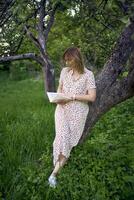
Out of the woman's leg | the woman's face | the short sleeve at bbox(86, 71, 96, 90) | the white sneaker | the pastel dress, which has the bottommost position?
the white sneaker

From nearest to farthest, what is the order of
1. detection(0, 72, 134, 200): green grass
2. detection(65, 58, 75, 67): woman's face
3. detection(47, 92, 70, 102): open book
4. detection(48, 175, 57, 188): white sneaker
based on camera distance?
detection(0, 72, 134, 200): green grass, detection(48, 175, 57, 188): white sneaker, detection(47, 92, 70, 102): open book, detection(65, 58, 75, 67): woman's face

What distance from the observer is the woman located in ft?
22.7

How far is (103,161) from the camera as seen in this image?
6949mm

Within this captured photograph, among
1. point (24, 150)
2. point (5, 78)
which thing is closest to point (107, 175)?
point (24, 150)

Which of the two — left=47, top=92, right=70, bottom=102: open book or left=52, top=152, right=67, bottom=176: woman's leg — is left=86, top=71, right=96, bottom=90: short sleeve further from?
left=52, top=152, right=67, bottom=176: woman's leg

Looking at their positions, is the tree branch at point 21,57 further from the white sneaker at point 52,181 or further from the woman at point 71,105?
the white sneaker at point 52,181

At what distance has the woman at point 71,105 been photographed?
6.92 metres

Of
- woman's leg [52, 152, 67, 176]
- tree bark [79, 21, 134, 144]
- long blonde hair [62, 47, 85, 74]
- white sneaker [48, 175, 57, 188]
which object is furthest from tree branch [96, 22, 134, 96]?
white sneaker [48, 175, 57, 188]

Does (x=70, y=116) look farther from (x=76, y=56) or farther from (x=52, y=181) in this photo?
(x=52, y=181)

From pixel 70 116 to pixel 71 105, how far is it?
151 millimetres

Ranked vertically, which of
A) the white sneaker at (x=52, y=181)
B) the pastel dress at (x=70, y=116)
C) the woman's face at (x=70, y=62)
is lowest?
the white sneaker at (x=52, y=181)

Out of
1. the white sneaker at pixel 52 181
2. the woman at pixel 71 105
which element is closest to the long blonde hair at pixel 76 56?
the woman at pixel 71 105

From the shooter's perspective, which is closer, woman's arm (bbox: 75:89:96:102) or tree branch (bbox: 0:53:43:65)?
woman's arm (bbox: 75:89:96:102)

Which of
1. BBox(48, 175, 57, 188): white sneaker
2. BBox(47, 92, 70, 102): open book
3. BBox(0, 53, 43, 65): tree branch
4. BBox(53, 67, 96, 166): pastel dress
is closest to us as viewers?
BBox(48, 175, 57, 188): white sneaker
